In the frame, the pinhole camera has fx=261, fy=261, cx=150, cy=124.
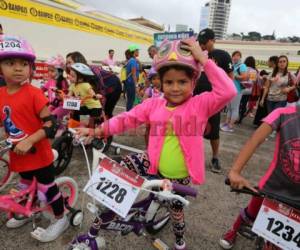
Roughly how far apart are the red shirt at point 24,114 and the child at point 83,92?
2.06 metres

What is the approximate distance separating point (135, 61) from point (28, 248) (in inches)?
209

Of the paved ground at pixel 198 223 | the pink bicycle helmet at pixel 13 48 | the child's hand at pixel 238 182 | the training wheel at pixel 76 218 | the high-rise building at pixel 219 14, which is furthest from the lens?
the high-rise building at pixel 219 14

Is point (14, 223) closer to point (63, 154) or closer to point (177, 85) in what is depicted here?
point (63, 154)

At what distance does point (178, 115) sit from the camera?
6.33ft

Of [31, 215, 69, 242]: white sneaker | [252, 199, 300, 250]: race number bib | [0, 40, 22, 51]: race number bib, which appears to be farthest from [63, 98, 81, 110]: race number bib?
[252, 199, 300, 250]: race number bib

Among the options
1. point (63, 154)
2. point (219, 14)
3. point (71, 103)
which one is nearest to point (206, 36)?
point (71, 103)

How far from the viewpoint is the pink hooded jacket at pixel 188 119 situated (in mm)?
1716

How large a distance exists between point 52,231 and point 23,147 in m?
1.04

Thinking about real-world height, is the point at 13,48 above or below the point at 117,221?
above

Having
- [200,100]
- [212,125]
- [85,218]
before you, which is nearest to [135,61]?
[212,125]

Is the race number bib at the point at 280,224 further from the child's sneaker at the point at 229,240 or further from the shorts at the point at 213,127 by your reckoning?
the shorts at the point at 213,127

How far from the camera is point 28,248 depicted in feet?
8.06

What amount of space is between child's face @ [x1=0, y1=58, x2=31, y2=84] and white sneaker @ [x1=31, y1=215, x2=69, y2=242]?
1.43 meters

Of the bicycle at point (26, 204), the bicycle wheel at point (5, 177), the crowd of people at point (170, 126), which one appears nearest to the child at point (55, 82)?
the bicycle wheel at point (5, 177)
